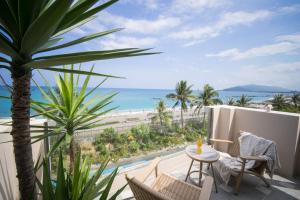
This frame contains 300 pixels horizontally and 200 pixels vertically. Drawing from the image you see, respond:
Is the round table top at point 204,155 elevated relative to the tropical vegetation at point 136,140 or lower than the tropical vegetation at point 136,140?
elevated

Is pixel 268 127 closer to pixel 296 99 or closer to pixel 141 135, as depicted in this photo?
pixel 141 135

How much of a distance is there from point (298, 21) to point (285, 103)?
57.8 feet

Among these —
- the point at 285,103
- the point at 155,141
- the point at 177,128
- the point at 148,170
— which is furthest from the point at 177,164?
the point at 285,103

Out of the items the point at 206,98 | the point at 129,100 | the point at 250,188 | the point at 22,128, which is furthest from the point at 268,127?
the point at 129,100

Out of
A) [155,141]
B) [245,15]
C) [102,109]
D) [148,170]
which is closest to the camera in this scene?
[102,109]

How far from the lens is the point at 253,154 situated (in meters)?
3.07

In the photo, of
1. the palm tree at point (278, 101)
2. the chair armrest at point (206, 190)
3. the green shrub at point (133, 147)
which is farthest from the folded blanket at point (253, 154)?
the palm tree at point (278, 101)

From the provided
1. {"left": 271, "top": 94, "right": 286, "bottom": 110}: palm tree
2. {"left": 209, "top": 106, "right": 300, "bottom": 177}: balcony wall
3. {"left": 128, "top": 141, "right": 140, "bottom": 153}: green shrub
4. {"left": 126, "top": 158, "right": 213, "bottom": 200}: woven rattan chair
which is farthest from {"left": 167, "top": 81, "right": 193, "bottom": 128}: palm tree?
{"left": 126, "top": 158, "right": 213, "bottom": 200}: woven rattan chair

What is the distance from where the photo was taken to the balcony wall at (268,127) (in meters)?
3.30

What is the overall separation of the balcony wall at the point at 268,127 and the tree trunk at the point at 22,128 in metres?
4.02

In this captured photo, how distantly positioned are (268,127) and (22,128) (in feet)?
14.4

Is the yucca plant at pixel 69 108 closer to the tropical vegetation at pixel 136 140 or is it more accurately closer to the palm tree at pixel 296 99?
the tropical vegetation at pixel 136 140

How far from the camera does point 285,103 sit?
71.9 ft

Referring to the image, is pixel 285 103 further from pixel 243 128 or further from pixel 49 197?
pixel 49 197
